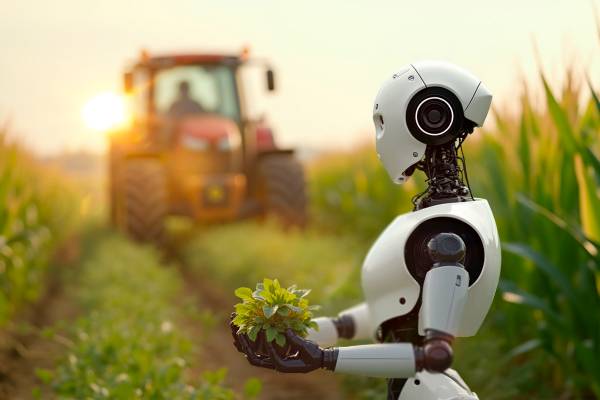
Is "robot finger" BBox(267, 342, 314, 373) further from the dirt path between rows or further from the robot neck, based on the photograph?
the dirt path between rows

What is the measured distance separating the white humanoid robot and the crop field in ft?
3.48

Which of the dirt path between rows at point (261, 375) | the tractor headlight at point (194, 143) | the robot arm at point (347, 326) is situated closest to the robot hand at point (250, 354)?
the robot arm at point (347, 326)

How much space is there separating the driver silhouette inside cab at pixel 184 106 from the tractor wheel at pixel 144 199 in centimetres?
125

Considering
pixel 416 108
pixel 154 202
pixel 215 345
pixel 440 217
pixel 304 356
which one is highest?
pixel 416 108

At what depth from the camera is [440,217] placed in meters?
2.97

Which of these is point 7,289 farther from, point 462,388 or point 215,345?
point 462,388

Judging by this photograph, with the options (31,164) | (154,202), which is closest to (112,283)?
(154,202)

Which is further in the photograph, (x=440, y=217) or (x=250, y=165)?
(x=250, y=165)

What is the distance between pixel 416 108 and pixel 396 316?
2.40 ft

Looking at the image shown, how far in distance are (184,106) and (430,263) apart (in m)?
8.84

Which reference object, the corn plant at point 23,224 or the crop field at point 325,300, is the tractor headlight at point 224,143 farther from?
the corn plant at point 23,224

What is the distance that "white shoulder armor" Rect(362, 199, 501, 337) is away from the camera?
2967 mm

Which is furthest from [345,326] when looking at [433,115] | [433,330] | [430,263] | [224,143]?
[224,143]

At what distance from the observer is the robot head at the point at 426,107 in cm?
304
